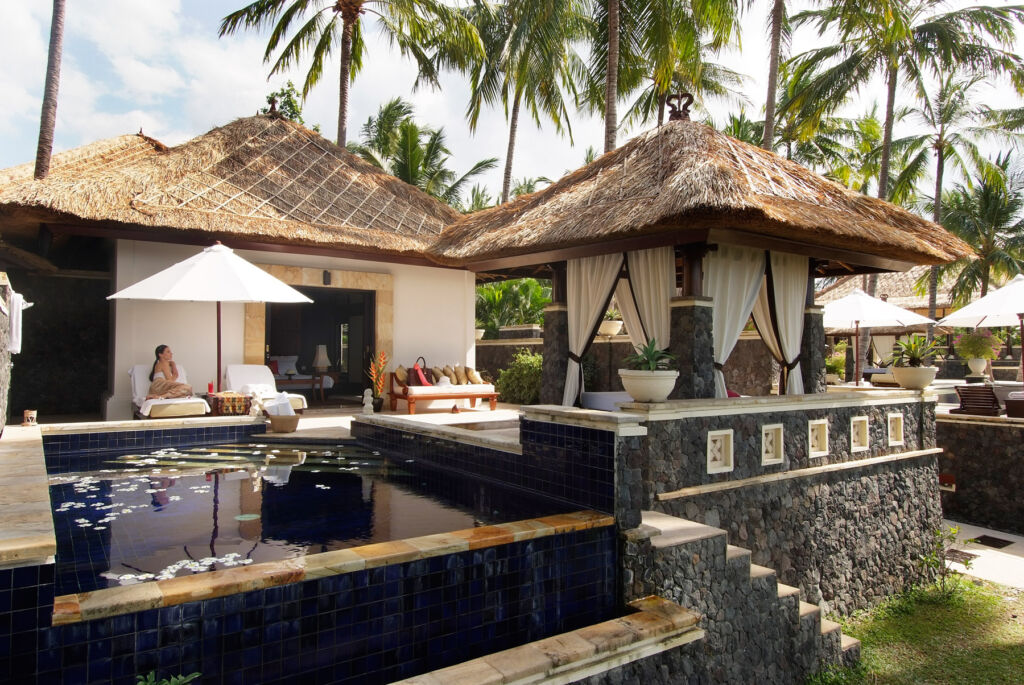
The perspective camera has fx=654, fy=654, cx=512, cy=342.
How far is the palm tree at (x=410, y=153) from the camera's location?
65.9ft

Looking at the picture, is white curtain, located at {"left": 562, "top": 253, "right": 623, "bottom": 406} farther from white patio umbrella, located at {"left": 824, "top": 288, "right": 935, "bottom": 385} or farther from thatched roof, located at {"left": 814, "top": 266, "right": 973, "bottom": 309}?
thatched roof, located at {"left": 814, "top": 266, "right": 973, "bottom": 309}

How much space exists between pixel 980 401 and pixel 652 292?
259 inches

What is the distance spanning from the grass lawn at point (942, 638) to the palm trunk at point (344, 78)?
40.6 feet

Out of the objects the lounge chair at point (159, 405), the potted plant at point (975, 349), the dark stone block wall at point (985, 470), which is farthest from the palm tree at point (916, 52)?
the lounge chair at point (159, 405)

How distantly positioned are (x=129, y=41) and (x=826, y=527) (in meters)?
16.4

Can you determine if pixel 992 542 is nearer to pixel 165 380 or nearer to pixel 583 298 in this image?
pixel 583 298

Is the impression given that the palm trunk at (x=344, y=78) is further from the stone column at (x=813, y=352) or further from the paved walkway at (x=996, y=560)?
the paved walkway at (x=996, y=560)

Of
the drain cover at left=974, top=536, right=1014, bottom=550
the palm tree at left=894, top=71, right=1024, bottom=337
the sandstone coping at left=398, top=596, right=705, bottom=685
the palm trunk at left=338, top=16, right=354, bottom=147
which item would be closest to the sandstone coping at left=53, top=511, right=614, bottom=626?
the sandstone coping at left=398, top=596, right=705, bottom=685

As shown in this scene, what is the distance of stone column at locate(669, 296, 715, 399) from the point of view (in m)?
6.09

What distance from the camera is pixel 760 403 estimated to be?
18.9 feet

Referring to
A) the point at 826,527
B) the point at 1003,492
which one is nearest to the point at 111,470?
the point at 826,527

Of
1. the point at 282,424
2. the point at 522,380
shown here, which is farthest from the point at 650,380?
the point at 522,380

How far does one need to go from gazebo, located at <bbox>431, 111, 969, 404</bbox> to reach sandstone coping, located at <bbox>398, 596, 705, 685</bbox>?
2.74 m

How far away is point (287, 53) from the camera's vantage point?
1402 cm
